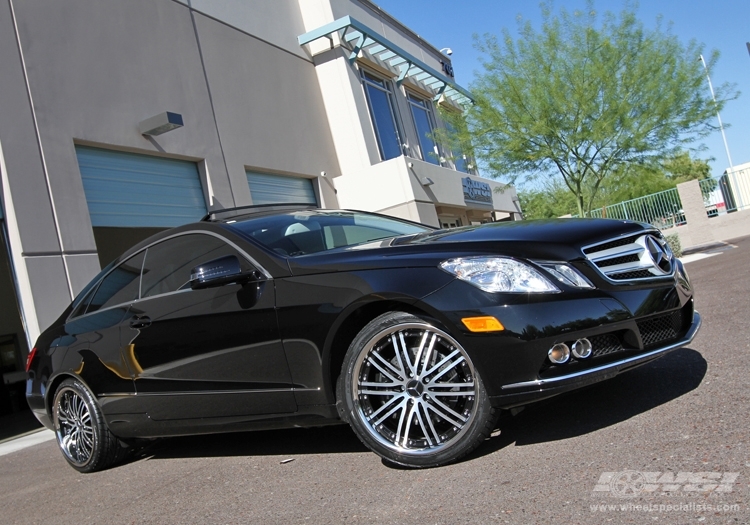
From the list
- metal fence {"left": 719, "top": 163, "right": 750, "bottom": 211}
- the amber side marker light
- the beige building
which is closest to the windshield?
the amber side marker light

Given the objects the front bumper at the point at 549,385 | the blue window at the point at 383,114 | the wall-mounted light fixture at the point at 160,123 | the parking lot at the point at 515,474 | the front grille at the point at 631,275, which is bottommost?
the parking lot at the point at 515,474

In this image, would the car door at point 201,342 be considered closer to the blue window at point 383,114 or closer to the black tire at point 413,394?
the black tire at point 413,394

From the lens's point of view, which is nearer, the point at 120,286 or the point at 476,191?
the point at 120,286

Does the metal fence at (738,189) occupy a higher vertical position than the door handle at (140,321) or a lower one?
higher

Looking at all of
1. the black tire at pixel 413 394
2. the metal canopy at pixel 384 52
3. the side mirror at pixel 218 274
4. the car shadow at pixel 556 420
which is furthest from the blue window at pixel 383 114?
the black tire at pixel 413 394

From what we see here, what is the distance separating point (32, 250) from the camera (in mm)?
9094

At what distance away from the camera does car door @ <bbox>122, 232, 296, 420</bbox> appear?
152 inches

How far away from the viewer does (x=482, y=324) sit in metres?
3.20

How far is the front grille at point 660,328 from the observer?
3428mm

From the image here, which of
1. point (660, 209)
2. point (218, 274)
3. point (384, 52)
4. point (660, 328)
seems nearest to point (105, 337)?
point (218, 274)

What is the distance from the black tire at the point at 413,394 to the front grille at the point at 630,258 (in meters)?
0.82

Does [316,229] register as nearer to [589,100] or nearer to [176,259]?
[176,259]

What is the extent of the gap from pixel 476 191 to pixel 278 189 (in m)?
10.3

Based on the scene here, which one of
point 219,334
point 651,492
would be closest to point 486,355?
point 651,492
